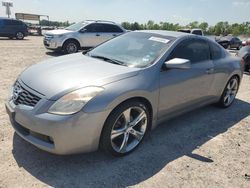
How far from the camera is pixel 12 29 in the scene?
68.0 ft

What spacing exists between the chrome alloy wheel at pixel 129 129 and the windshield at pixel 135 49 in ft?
2.19

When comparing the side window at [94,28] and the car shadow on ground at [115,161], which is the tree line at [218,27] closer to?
the side window at [94,28]

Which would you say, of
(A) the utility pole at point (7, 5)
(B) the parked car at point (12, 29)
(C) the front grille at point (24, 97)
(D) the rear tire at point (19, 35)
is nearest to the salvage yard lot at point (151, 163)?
(C) the front grille at point (24, 97)

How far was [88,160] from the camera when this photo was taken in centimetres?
326

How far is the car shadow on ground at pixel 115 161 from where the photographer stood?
9.54 ft

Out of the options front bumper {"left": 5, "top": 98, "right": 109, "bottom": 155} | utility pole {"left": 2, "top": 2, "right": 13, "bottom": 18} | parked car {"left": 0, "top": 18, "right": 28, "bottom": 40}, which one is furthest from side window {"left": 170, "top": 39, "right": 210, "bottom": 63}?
utility pole {"left": 2, "top": 2, "right": 13, "bottom": 18}

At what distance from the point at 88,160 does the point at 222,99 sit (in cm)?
328

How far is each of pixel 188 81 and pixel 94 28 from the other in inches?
367

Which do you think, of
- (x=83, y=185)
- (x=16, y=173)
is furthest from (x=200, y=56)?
(x=16, y=173)

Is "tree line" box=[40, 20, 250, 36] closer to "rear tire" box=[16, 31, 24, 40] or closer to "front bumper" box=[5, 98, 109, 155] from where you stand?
"rear tire" box=[16, 31, 24, 40]

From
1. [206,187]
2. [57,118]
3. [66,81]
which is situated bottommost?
[206,187]

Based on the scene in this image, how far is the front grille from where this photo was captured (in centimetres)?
294

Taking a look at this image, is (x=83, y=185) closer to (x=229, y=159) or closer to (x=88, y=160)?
(x=88, y=160)

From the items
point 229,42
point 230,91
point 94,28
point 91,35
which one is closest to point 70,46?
point 91,35
